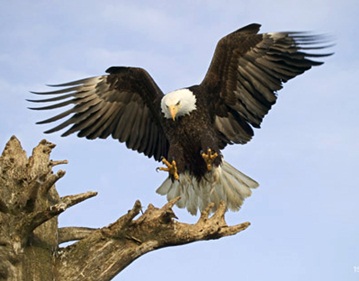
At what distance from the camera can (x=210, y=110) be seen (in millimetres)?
8336

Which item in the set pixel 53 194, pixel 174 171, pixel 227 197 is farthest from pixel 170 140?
pixel 53 194

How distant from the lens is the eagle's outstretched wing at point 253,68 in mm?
8086

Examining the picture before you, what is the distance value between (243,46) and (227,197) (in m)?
1.87

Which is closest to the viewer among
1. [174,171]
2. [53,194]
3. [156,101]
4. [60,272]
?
[60,272]

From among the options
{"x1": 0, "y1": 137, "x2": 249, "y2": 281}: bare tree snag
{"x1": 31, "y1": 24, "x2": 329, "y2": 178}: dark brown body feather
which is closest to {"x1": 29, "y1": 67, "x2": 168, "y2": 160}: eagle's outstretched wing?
{"x1": 31, "y1": 24, "x2": 329, "y2": 178}: dark brown body feather

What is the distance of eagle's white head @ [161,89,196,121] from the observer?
7825 mm

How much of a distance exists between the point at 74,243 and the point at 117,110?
2.77m

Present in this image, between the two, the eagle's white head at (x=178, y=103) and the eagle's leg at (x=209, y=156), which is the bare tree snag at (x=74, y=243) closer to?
the eagle's leg at (x=209, y=156)

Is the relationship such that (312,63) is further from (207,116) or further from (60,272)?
(60,272)

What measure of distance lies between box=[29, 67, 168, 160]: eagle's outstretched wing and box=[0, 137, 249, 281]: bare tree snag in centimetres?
211

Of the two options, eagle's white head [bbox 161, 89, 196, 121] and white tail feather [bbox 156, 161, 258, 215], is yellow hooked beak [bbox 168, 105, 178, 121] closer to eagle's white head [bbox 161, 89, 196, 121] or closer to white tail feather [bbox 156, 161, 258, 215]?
eagle's white head [bbox 161, 89, 196, 121]

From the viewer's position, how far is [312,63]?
318 inches

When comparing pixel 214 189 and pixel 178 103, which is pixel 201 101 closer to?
pixel 178 103

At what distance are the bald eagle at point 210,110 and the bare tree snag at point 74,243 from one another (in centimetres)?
143
